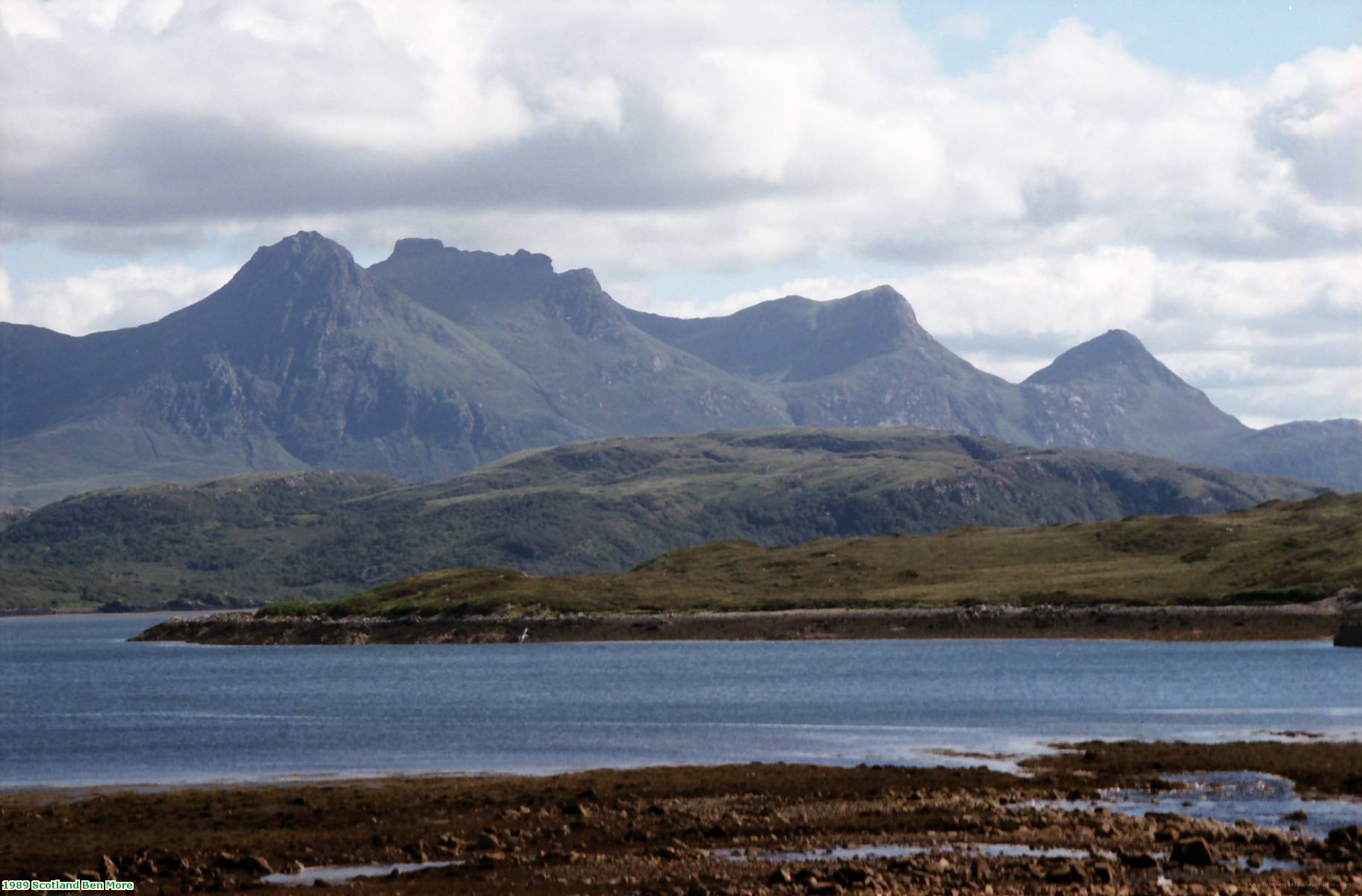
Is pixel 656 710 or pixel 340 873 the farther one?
pixel 656 710

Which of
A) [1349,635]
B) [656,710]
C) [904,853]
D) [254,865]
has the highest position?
[1349,635]

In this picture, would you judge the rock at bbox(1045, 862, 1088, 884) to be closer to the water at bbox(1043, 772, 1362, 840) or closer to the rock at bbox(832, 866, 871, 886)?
the rock at bbox(832, 866, 871, 886)

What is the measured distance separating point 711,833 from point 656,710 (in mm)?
58463

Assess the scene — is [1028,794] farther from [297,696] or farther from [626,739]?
[297,696]

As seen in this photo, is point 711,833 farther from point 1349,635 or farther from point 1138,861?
point 1349,635

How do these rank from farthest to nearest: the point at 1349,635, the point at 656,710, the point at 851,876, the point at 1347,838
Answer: the point at 1349,635 < the point at 656,710 < the point at 1347,838 < the point at 851,876

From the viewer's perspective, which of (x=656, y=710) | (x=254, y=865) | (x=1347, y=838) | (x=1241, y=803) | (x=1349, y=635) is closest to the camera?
(x=1347, y=838)

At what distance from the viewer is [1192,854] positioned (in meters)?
45.2

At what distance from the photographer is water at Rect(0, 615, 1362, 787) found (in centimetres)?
8075

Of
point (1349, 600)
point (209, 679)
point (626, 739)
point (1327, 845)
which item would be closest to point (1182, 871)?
point (1327, 845)

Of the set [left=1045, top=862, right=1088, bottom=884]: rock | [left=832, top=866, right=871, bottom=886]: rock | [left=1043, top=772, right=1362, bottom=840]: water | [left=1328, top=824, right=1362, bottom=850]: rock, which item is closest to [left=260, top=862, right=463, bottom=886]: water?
[left=832, top=866, right=871, bottom=886]: rock

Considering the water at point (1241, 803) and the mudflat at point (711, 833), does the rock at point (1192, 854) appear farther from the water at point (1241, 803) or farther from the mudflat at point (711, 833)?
the water at point (1241, 803)

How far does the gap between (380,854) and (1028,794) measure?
23462 mm

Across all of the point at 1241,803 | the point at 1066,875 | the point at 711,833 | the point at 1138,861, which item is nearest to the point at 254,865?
the point at 711,833
